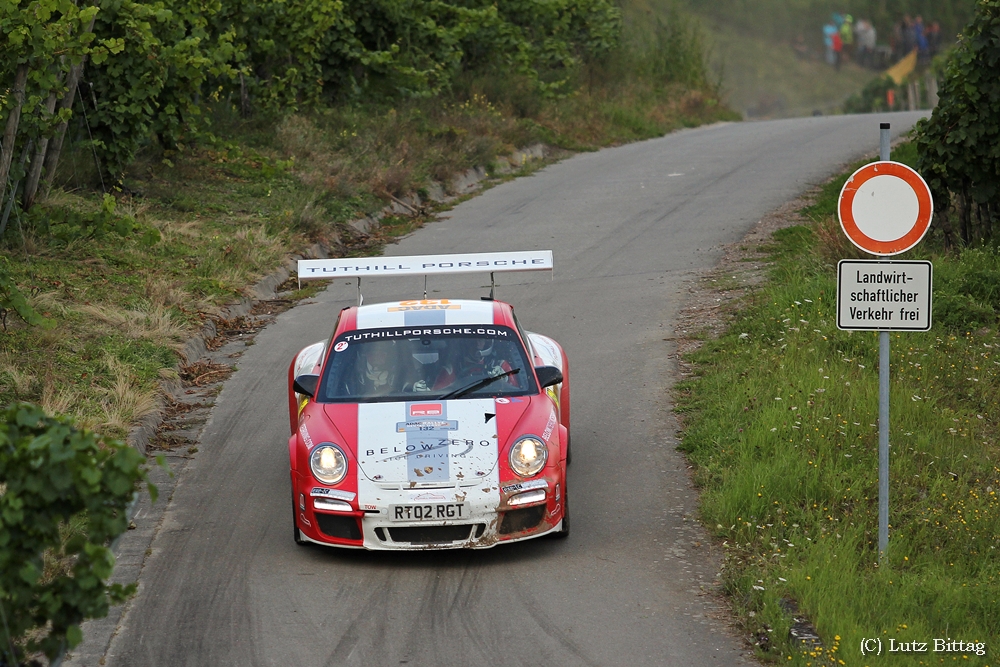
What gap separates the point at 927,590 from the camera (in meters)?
7.03

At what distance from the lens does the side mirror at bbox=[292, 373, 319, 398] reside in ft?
27.3

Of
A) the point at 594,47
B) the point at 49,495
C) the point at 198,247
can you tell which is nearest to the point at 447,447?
the point at 49,495

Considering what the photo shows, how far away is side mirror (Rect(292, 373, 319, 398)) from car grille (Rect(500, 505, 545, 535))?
1.65 metres

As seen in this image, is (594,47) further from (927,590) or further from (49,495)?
(49,495)

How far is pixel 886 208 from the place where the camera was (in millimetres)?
7242

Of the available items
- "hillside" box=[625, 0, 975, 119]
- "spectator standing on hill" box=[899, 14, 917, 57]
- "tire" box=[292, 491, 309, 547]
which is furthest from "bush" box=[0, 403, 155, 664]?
"spectator standing on hill" box=[899, 14, 917, 57]

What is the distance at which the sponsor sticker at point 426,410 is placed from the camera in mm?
7973

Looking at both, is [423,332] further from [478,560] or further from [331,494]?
[478,560]

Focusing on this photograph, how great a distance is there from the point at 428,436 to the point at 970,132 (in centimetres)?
916

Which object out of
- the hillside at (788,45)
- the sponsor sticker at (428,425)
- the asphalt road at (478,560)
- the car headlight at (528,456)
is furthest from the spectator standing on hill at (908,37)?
the sponsor sticker at (428,425)

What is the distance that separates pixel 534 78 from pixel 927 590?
22.9 metres

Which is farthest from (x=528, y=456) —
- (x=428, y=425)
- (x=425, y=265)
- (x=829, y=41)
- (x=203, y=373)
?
(x=829, y=41)

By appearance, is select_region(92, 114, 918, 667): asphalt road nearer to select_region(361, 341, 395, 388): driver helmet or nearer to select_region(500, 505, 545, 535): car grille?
select_region(500, 505, 545, 535): car grille

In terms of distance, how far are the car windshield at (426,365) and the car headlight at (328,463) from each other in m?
0.53
